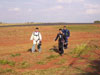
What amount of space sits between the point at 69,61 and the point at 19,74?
306 cm

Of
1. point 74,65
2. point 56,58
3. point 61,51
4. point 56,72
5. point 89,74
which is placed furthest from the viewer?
point 61,51

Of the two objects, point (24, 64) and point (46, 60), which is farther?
point (46, 60)

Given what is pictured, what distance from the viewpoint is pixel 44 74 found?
6758mm

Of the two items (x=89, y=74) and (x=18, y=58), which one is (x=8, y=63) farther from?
(x=89, y=74)

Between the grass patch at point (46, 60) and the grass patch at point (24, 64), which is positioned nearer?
the grass patch at point (24, 64)

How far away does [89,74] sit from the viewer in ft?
21.3

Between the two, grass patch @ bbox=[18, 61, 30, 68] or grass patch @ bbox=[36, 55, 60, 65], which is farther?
grass patch @ bbox=[36, 55, 60, 65]

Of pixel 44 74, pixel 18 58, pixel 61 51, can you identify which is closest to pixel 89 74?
pixel 44 74

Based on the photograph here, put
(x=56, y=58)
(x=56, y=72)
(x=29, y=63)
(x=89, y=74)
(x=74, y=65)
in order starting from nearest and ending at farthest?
(x=89, y=74) < (x=56, y=72) < (x=74, y=65) < (x=29, y=63) < (x=56, y=58)

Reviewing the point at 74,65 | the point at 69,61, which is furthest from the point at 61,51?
the point at 74,65

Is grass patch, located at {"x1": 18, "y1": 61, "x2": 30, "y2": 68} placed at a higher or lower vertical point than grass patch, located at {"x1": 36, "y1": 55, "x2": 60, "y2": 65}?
lower

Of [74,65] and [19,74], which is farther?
[74,65]

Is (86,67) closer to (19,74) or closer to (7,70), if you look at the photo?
(19,74)

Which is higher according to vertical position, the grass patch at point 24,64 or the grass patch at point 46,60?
the grass patch at point 46,60
